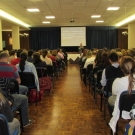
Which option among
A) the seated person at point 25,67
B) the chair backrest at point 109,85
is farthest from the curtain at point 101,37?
the chair backrest at point 109,85

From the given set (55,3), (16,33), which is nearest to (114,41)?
(16,33)

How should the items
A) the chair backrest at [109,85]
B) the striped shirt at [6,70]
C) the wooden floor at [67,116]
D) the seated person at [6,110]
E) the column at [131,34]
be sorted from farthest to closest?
the column at [131,34]
the striped shirt at [6,70]
the chair backrest at [109,85]
the wooden floor at [67,116]
the seated person at [6,110]

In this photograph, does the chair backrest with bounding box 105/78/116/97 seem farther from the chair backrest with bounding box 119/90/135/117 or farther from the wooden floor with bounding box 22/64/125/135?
the chair backrest with bounding box 119/90/135/117

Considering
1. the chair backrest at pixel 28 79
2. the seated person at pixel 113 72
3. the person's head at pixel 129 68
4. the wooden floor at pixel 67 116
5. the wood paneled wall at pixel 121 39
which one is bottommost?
the wooden floor at pixel 67 116

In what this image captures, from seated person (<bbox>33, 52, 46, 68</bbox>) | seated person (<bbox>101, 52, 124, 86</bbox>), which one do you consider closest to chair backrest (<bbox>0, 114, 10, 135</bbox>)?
seated person (<bbox>101, 52, 124, 86</bbox>)

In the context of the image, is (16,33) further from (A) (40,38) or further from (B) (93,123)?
(B) (93,123)

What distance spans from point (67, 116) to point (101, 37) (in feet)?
50.6

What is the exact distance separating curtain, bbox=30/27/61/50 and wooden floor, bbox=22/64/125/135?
42.9 feet

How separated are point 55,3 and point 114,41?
38.2ft

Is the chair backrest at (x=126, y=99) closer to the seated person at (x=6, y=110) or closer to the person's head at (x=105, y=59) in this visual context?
the seated person at (x=6, y=110)

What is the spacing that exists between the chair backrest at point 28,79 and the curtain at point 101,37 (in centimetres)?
1444

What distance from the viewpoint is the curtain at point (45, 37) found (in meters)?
18.6

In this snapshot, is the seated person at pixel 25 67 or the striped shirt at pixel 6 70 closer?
the striped shirt at pixel 6 70

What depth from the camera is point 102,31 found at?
18.7 metres
